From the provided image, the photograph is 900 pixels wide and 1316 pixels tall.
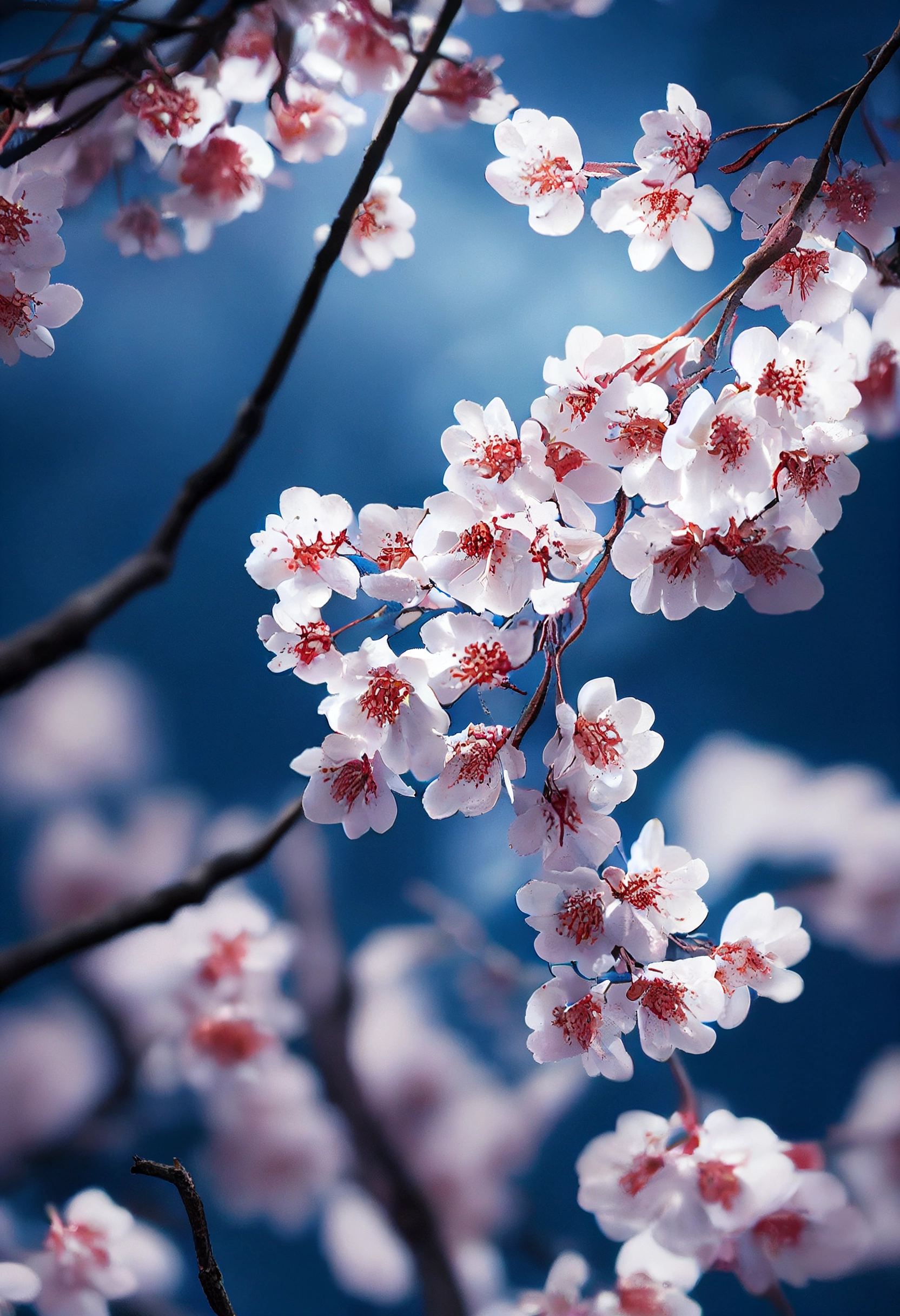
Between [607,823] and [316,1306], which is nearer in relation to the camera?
[607,823]

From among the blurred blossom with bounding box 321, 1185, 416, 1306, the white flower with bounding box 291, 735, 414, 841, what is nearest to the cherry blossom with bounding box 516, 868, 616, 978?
the white flower with bounding box 291, 735, 414, 841

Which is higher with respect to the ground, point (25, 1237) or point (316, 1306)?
point (25, 1237)

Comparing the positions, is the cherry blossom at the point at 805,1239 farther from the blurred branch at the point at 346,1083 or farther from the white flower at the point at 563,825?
the white flower at the point at 563,825

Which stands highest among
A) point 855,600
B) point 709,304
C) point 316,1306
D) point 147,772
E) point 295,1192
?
point 709,304

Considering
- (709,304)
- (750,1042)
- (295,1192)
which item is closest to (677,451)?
(709,304)

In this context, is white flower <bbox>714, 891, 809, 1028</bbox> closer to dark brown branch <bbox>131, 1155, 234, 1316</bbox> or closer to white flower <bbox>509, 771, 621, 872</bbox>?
white flower <bbox>509, 771, 621, 872</bbox>

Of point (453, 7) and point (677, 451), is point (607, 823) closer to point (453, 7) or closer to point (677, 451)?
point (677, 451)
